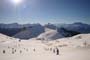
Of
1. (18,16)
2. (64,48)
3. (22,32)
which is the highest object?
(18,16)

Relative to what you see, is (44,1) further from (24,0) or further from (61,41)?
(61,41)

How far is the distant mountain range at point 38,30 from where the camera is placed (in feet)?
14.5

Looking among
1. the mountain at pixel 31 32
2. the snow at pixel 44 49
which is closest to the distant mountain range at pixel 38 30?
the mountain at pixel 31 32

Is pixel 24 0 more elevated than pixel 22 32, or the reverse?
pixel 24 0

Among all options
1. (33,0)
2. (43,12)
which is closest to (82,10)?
(43,12)

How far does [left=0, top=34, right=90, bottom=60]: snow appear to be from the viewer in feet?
13.7

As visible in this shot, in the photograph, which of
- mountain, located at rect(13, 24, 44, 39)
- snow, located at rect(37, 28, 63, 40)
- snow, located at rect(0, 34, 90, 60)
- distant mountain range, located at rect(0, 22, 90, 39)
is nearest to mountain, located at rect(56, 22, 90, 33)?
distant mountain range, located at rect(0, 22, 90, 39)

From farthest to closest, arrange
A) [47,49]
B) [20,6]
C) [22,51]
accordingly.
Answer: [47,49] → [22,51] → [20,6]

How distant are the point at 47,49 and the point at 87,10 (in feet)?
5.23

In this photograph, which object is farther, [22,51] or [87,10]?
[22,51]

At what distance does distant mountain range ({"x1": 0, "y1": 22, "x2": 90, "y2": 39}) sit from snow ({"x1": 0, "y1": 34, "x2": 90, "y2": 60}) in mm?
126

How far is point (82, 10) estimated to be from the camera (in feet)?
14.4

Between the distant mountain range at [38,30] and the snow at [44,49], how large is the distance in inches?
5.0

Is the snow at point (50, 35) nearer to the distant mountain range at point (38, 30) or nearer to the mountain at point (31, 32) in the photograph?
the distant mountain range at point (38, 30)
